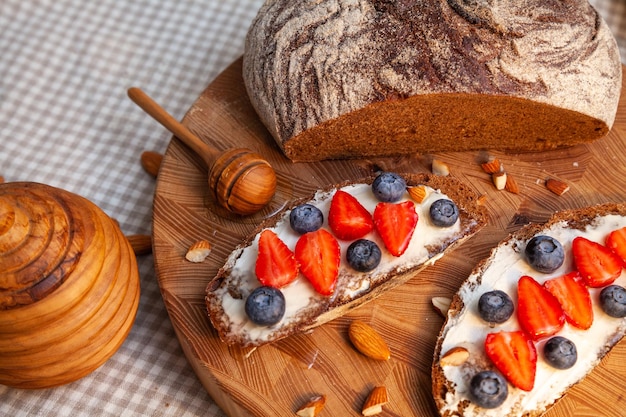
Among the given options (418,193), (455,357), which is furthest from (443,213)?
(455,357)

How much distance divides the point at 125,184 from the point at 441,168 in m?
1.74

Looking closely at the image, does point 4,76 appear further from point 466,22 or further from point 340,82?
point 466,22

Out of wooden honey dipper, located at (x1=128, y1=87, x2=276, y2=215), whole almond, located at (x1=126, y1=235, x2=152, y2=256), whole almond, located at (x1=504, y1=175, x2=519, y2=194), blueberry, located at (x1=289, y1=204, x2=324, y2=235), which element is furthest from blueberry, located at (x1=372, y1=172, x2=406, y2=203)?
whole almond, located at (x1=126, y1=235, x2=152, y2=256)

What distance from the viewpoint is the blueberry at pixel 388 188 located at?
3.04 meters

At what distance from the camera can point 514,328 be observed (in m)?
2.78

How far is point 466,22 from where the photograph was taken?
321 cm

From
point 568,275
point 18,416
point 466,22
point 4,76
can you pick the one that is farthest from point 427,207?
point 4,76

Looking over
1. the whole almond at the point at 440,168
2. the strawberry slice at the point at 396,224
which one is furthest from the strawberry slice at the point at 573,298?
the whole almond at the point at 440,168

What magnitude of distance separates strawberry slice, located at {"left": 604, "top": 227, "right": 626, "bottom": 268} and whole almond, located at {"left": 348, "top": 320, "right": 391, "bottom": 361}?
104 centimetres

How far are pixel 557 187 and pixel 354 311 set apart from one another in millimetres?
1171

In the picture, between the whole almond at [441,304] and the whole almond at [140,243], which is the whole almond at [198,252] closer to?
the whole almond at [140,243]

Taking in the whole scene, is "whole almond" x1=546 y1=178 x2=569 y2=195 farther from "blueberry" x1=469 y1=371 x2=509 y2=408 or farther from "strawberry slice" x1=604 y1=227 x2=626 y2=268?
"blueberry" x1=469 y1=371 x2=509 y2=408

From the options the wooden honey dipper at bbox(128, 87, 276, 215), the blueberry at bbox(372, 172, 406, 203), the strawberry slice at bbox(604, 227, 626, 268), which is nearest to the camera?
the strawberry slice at bbox(604, 227, 626, 268)

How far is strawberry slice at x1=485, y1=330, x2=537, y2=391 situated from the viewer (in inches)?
104
